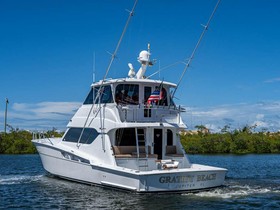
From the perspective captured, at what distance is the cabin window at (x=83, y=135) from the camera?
20922 millimetres

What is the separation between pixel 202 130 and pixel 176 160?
5389cm

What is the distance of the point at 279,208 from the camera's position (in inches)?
609

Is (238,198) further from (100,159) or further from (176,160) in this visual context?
(100,159)

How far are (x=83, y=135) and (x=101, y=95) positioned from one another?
2232mm

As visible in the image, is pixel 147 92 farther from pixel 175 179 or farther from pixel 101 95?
pixel 175 179

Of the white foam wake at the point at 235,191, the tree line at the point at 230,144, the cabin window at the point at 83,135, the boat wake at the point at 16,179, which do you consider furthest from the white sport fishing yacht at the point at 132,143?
the tree line at the point at 230,144

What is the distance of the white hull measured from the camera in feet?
57.3

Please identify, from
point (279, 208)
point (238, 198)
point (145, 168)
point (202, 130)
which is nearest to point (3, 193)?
point (145, 168)

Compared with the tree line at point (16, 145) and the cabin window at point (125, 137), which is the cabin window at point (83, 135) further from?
the tree line at point (16, 145)

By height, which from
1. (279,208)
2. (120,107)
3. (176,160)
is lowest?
(279,208)

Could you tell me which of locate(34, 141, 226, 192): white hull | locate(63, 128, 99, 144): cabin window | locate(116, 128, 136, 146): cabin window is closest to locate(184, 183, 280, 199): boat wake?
locate(34, 141, 226, 192): white hull

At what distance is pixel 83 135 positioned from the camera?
21797mm

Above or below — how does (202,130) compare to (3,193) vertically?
above

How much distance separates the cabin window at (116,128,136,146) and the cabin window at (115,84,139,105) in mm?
1315
